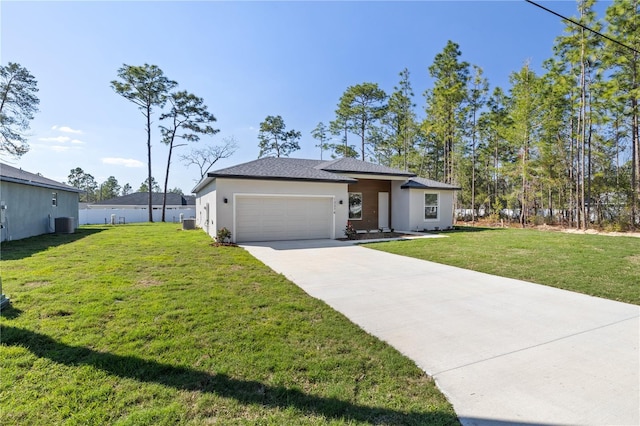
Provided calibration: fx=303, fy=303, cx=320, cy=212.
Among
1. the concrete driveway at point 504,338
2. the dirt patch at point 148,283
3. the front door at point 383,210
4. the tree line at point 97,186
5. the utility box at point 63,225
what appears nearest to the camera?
the concrete driveway at point 504,338

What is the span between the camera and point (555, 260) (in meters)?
7.98

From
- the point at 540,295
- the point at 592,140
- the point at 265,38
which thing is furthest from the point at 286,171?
the point at 592,140

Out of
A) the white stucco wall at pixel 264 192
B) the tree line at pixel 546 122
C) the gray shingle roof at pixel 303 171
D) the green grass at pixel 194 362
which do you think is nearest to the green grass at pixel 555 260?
the white stucco wall at pixel 264 192

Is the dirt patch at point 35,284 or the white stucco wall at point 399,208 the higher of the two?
the white stucco wall at point 399,208

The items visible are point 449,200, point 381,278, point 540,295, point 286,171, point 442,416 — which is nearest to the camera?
point 442,416

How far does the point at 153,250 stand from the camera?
937 centimetres

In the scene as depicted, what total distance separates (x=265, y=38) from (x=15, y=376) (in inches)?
444

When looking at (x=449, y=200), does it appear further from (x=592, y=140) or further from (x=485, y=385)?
(x=485, y=385)

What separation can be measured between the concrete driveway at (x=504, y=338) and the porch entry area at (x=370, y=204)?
9.74 meters

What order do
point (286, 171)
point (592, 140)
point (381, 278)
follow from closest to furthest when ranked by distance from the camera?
point (381, 278)
point (286, 171)
point (592, 140)

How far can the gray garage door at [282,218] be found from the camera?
12.1m

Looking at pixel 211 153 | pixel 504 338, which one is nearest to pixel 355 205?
pixel 504 338

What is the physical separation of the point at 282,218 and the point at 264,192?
1.36 meters

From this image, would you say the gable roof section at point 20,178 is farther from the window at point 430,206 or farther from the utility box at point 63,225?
the window at point 430,206
